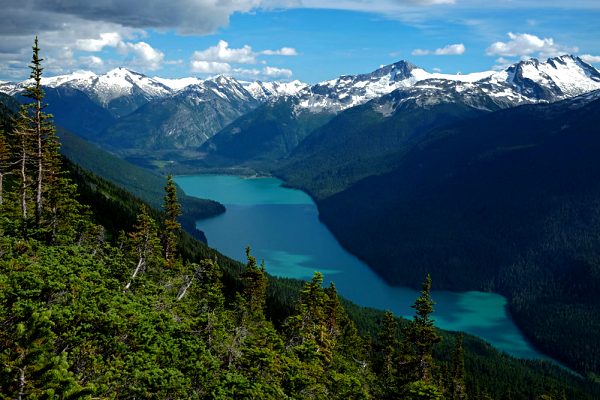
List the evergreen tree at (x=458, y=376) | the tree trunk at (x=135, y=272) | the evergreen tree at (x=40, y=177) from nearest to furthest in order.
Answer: the tree trunk at (x=135, y=272) < the evergreen tree at (x=40, y=177) < the evergreen tree at (x=458, y=376)

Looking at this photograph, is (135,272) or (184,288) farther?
(184,288)

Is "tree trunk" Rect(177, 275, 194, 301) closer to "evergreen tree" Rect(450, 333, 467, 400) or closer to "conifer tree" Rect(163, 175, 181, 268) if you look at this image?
"conifer tree" Rect(163, 175, 181, 268)

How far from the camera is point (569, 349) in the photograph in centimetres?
17775

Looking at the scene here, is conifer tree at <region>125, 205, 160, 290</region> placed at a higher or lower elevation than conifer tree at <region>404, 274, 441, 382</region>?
higher

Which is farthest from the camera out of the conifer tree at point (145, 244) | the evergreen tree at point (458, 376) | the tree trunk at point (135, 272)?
the evergreen tree at point (458, 376)

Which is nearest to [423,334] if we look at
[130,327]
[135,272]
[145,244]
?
[135,272]

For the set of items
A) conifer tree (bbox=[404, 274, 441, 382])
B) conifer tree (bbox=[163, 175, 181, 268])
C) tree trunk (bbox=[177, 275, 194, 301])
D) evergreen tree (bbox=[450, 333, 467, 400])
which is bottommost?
evergreen tree (bbox=[450, 333, 467, 400])

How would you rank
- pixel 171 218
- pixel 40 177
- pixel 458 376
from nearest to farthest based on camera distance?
pixel 40 177 < pixel 171 218 < pixel 458 376

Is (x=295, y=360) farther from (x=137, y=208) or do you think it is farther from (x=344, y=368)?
(x=137, y=208)

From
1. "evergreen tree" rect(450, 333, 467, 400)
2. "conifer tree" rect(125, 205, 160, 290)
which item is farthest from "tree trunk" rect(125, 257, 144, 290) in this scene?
"evergreen tree" rect(450, 333, 467, 400)

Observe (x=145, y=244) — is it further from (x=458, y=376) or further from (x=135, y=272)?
(x=458, y=376)

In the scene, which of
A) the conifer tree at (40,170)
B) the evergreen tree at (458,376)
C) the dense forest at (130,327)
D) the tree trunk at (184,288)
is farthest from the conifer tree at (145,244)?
the evergreen tree at (458,376)

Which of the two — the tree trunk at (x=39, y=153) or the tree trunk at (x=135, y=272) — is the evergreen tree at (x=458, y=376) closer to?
the tree trunk at (x=135, y=272)

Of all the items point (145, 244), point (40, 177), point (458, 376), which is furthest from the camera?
point (458, 376)
